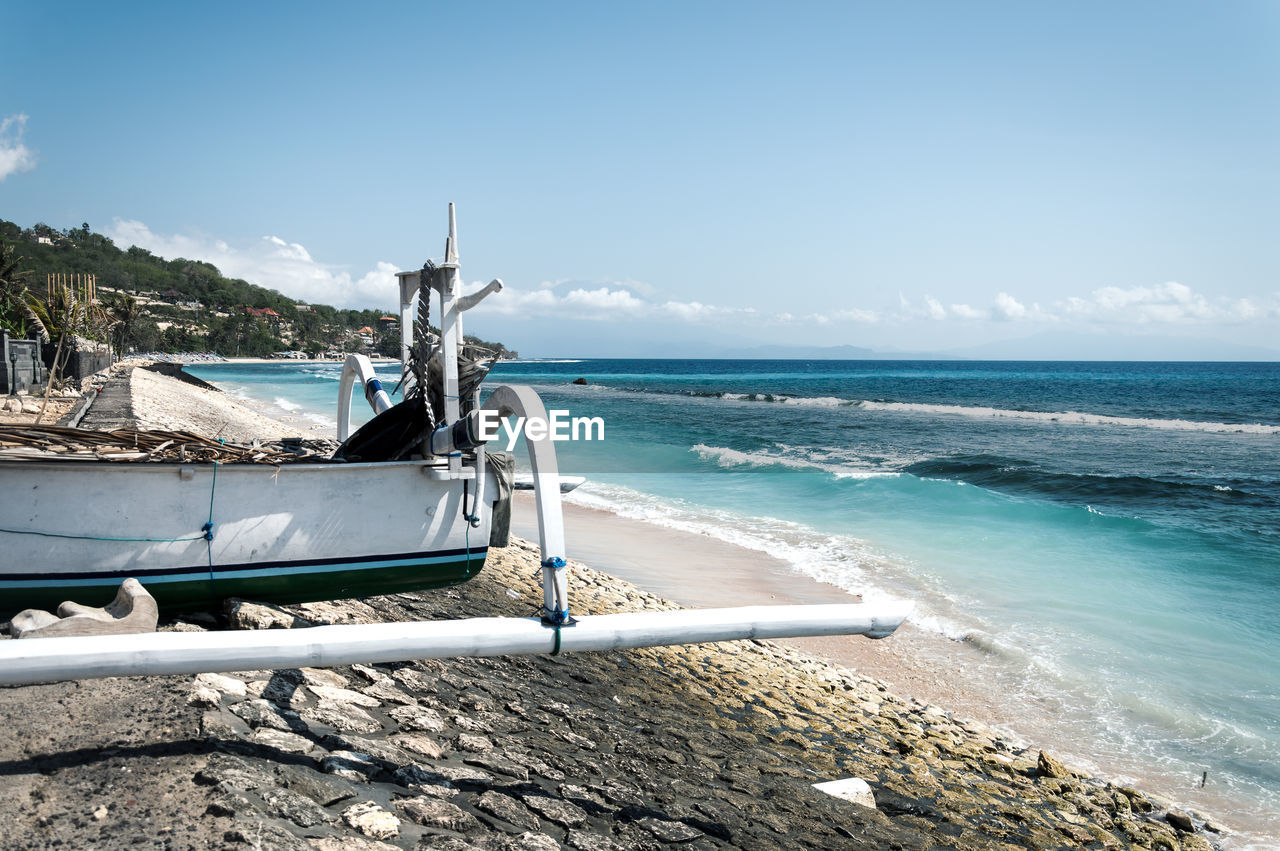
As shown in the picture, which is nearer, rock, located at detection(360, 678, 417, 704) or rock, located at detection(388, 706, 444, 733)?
rock, located at detection(388, 706, 444, 733)

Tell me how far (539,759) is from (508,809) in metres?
0.58

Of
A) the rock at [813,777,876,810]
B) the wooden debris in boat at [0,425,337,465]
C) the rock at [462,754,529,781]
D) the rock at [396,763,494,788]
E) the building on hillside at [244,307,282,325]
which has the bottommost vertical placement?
the rock at [813,777,876,810]

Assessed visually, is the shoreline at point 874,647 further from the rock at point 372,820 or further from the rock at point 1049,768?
the rock at point 372,820

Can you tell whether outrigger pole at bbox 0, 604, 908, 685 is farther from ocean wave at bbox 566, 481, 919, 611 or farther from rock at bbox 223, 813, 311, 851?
ocean wave at bbox 566, 481, 919, 611

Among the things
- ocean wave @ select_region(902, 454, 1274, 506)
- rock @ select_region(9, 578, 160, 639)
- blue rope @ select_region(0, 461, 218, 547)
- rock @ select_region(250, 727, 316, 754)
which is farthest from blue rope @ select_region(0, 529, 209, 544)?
ocean wave @ select_region(902, 454, 1274, 506)

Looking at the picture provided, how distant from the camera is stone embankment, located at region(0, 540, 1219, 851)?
9.66 ft

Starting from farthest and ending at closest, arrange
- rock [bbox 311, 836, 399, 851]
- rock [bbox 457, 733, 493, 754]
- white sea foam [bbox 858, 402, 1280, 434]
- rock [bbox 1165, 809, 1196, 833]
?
white sea foam [bbox 858, 402, 1280, 434]
rock [bbox 1165, 809, 1196, 833]
rock [bbox 457, 733, 493, 754]
rock [bbox 311, 836, 399, 851]

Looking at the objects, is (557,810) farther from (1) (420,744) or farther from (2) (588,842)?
(1) (420,744)

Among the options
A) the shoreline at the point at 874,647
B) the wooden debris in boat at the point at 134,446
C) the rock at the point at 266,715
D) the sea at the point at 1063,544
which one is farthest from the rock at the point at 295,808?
the sea at the point at 1063,544

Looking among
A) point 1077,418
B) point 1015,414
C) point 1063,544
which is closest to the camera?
point 1063,544

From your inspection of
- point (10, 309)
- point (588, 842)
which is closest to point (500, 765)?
point (588, 842)

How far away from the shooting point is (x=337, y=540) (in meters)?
5.07

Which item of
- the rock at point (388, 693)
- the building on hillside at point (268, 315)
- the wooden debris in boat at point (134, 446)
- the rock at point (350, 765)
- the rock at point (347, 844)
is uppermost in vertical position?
the building on hillside at point (268, 315)

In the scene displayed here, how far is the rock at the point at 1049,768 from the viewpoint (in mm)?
5684
